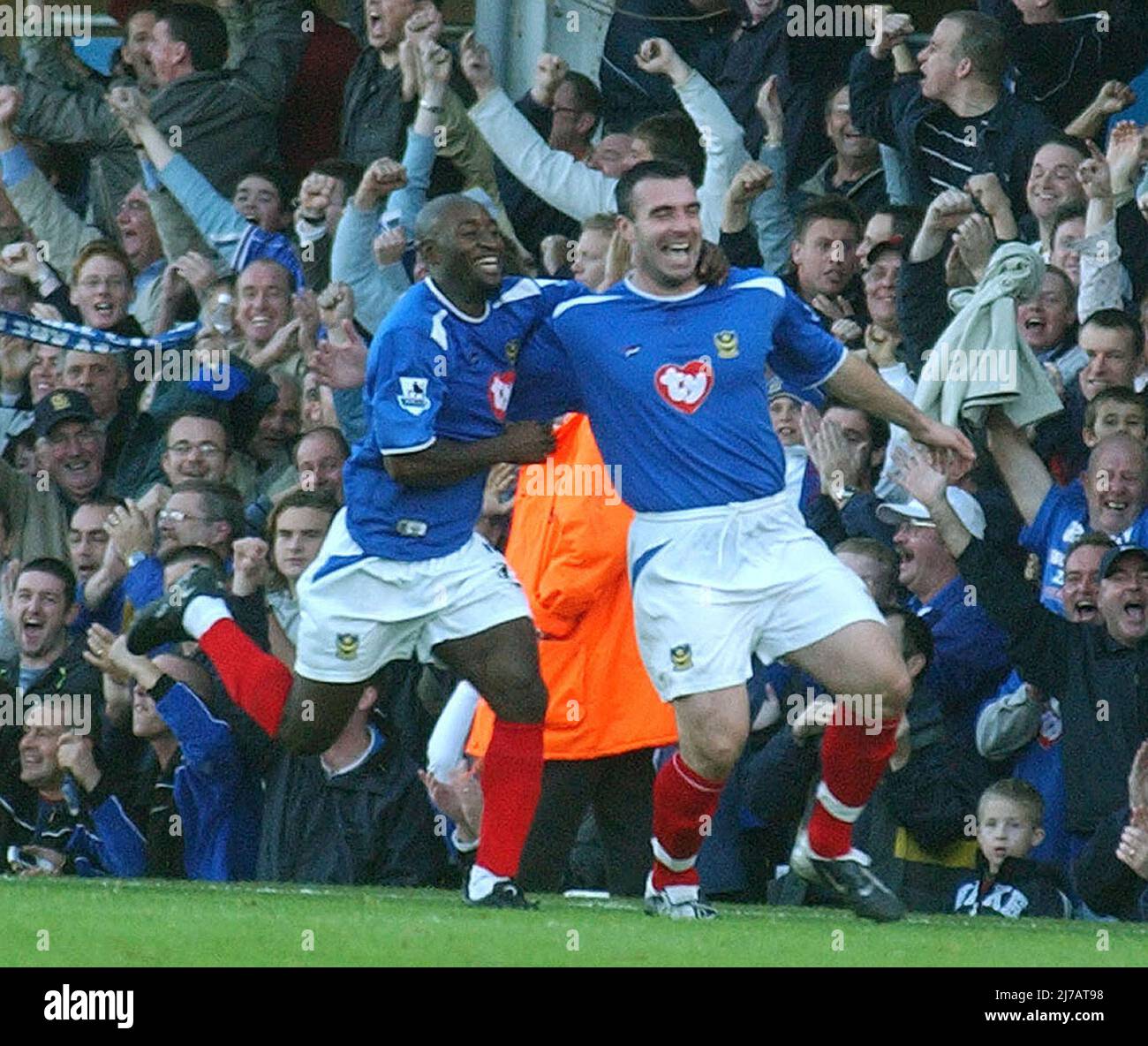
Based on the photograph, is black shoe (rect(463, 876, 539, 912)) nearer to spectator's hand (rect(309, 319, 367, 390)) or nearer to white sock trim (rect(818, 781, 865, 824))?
white sock trim (rect(818, 781, 865, 824))

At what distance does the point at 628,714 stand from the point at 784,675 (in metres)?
0.86

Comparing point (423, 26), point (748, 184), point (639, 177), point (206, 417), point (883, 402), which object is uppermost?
point (423, 26)

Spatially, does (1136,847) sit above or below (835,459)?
below

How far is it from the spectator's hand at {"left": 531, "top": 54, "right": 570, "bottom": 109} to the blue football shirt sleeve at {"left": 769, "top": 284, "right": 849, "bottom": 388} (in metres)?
3.06

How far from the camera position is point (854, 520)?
865 cm

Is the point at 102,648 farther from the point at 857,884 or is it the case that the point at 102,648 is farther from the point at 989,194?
the point at 989,194

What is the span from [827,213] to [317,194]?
2168 millimetres

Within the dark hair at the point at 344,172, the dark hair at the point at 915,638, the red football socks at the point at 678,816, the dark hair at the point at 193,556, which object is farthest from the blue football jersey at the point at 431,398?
the dark hair at the point at 344,172

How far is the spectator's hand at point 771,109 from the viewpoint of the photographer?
31.3 ft

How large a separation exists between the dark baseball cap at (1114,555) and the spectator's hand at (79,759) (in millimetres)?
3551

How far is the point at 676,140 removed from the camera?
931cm

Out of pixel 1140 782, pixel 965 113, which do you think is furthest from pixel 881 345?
pixel 1140 782

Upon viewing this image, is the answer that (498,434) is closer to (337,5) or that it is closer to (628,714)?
(628,714)

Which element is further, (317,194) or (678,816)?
(317,194)
